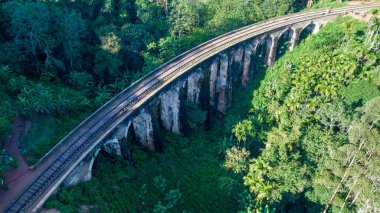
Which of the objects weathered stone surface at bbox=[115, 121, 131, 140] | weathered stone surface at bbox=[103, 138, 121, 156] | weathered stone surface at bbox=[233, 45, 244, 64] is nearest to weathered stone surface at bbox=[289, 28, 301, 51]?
weathered stone surface at bbox=[233, 45, 244, 64]

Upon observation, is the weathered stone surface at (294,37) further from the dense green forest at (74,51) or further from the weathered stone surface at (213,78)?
the weathered stone surface at (213,78)

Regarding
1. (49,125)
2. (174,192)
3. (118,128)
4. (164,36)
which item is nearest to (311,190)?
(174,192)

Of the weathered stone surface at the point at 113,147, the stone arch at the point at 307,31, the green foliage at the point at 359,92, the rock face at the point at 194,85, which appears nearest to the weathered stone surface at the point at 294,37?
the stone arch at the point at 307,31

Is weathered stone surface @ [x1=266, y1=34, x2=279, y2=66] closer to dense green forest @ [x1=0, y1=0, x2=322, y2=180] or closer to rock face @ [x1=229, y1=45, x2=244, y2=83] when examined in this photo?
dense green forest @ [x1=0, y1=0, x2=322, y2=180]

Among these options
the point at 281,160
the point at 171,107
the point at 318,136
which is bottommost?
the point at 281,160

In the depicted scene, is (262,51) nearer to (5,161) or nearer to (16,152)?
(16,152)

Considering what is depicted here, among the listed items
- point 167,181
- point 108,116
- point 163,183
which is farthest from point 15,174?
point 167,181
